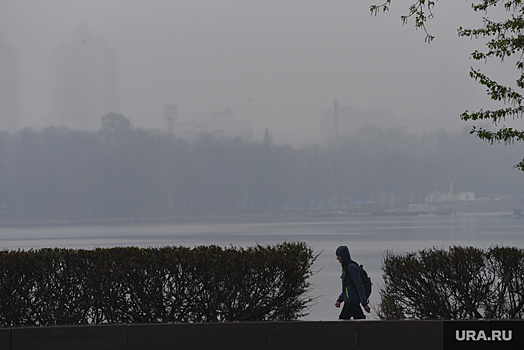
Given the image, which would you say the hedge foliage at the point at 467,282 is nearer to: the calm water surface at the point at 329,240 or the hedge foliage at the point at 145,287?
the hedge foliage at the point at 145,287

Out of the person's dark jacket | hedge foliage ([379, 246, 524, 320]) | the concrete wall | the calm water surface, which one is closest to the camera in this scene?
the concrete wall

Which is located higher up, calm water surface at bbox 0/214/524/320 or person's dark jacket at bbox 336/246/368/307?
person's dark jacket at bbox 336/246/368/307

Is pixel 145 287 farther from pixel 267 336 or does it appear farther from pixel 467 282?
pixel 467 282

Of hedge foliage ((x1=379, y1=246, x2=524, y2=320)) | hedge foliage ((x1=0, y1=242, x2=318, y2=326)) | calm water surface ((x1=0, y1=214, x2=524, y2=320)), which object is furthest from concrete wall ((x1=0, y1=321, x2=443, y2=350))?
calm water surface ((x1=0, y1=214, x2=524, y2=320))

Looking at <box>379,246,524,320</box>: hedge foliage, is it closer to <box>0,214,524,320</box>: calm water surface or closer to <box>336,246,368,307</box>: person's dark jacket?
<box>336,246,368,307</box>: person's dark jacket

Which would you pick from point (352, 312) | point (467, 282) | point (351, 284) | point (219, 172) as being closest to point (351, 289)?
point (351, 284)

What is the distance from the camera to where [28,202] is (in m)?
139

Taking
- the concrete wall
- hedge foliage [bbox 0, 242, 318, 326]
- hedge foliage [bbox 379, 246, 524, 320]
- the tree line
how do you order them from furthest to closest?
1. the tree line
2. hedge foliage [bbox 379, 246, 524, 320]
3. hedge foliage [bbox 0, 242, 318, 326]
4. the concrete wall

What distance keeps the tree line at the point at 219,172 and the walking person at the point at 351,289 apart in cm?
13007

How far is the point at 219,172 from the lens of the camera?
146750 millimetres

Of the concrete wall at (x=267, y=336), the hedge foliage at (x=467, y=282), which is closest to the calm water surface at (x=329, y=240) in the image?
the hedge foliage at (x=467, y=282)

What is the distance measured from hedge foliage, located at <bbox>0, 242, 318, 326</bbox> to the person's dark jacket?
0.56 metres

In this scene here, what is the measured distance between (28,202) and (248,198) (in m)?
51.3

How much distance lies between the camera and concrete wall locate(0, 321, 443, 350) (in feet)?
22.6
